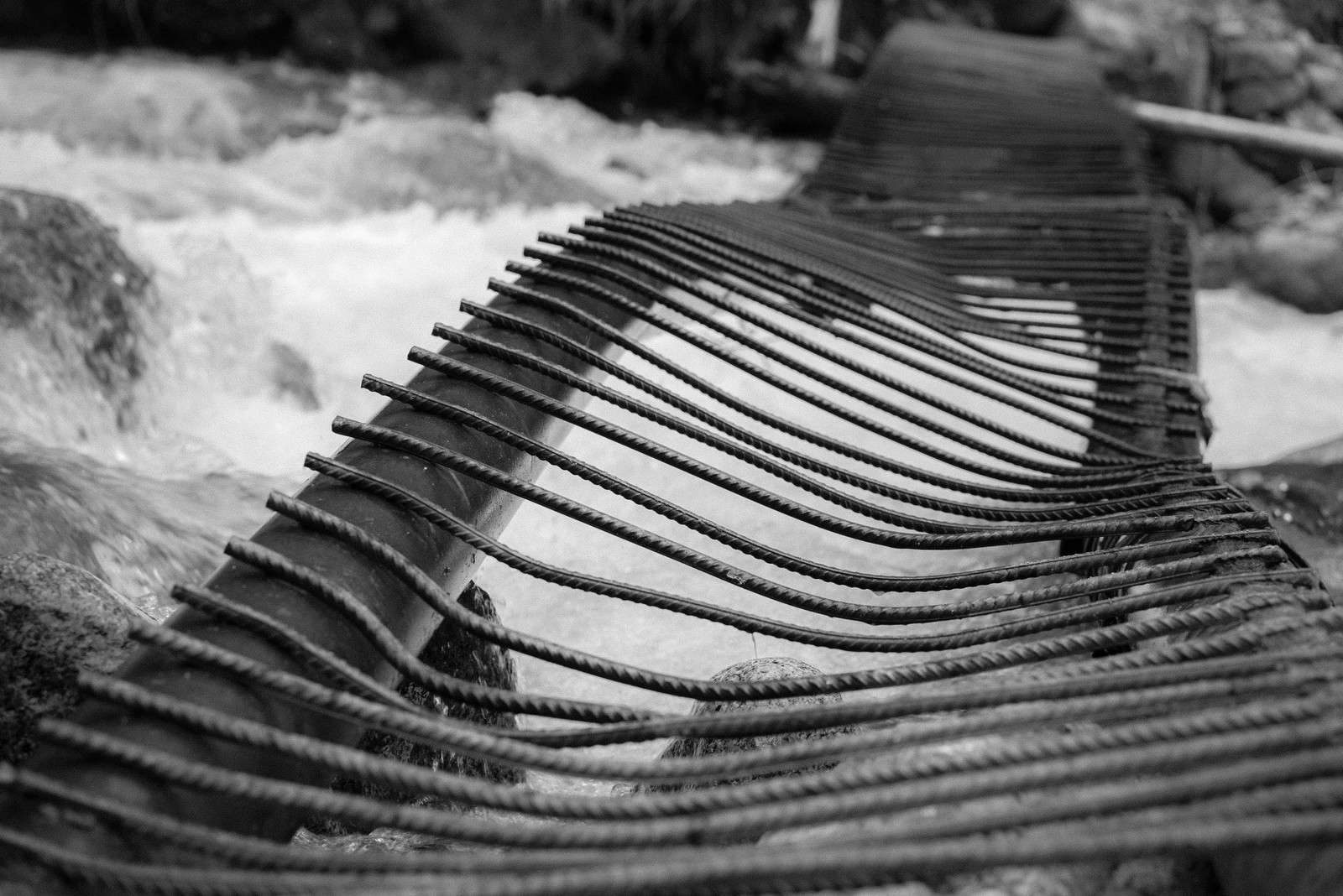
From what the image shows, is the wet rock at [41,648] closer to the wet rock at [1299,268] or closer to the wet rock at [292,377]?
the wet rock at [292,377]

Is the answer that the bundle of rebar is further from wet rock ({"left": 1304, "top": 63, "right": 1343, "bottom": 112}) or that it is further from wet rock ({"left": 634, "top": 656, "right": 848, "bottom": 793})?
wet rock ({"left": 1304, "top": 63, "right": 1343, "bottom": 112})

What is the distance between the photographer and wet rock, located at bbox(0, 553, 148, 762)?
161 cm

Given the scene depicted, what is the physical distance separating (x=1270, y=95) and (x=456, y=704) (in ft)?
32.8

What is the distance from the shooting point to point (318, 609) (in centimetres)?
135

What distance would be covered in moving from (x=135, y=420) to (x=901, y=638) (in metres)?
2.93

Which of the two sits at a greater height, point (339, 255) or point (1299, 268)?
point (1299, 268)

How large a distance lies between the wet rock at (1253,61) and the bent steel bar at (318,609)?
967cm

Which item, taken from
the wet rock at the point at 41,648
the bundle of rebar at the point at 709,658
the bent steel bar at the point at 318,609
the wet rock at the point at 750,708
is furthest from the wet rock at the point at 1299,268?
the wet rock at the point at 41,648

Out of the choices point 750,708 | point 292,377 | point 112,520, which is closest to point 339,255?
point 292,377

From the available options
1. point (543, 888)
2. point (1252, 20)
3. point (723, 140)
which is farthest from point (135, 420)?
point (1252, 20)

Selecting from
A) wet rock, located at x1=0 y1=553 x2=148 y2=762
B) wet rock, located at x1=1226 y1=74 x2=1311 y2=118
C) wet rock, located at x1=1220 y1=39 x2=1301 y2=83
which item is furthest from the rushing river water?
wet rock, located at x1=1220 y1=39 x2=1301 y2=83

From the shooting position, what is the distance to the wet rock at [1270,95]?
31.1 feet

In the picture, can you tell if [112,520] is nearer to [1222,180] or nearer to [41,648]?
[41,648]

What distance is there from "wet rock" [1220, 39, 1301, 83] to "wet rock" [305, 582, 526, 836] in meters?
9.80
